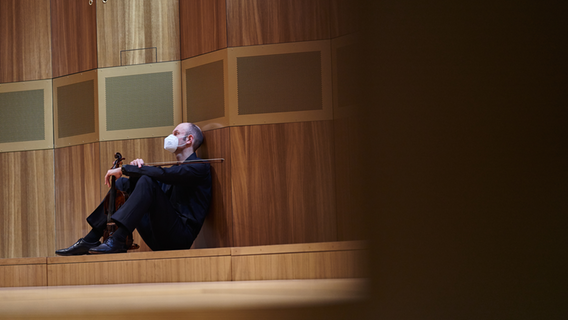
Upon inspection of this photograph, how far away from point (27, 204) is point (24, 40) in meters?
1.05

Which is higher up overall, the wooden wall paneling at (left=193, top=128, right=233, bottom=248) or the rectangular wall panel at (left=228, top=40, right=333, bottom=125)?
the rectangular wall panel at (left=228, top=40, right=333, bottom=125)

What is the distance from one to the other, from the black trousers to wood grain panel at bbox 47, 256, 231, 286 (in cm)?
18

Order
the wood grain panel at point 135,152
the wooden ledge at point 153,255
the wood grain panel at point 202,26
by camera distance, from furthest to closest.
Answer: the wood grain panel at point 135,152 < the wood grain panel at point 202,26 < the wooden ledge at point 153,255

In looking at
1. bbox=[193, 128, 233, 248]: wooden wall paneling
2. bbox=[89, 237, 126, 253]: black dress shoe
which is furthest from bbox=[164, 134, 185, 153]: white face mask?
bbox=[89, 237, 126, 253]: black dress shoe

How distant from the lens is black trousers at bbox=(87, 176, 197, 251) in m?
2.51

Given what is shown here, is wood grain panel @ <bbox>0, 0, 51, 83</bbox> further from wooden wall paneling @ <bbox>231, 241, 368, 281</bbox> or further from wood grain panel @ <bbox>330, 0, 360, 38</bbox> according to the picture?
wood grain panel @ <bbox>330, 0, 360, 38</bbox>

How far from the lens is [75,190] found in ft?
11.1

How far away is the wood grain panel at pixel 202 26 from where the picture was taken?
2.99 meters

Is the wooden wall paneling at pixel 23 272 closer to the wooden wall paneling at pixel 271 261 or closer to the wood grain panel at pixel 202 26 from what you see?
the wooden wall paneling at pixel 271 261

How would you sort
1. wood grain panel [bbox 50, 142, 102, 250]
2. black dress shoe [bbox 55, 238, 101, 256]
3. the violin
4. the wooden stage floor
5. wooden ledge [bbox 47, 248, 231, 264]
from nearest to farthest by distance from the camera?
the wooden stage floor
wooden ledge [bbox 47, 248, 231, 264]
black dress shoe [bbox 55, 238, 101, 256]
the violin
wood grain panel [bbox 50, 142, 102, 250]

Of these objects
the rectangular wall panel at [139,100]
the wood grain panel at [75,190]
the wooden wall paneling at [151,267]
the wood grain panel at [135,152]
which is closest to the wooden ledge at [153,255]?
the wooden wall paneling at [151,267]

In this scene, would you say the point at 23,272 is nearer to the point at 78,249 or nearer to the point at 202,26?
the point at 78,249

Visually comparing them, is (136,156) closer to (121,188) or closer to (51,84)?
(121,188)

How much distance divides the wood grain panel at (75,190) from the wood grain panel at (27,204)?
63 mm
